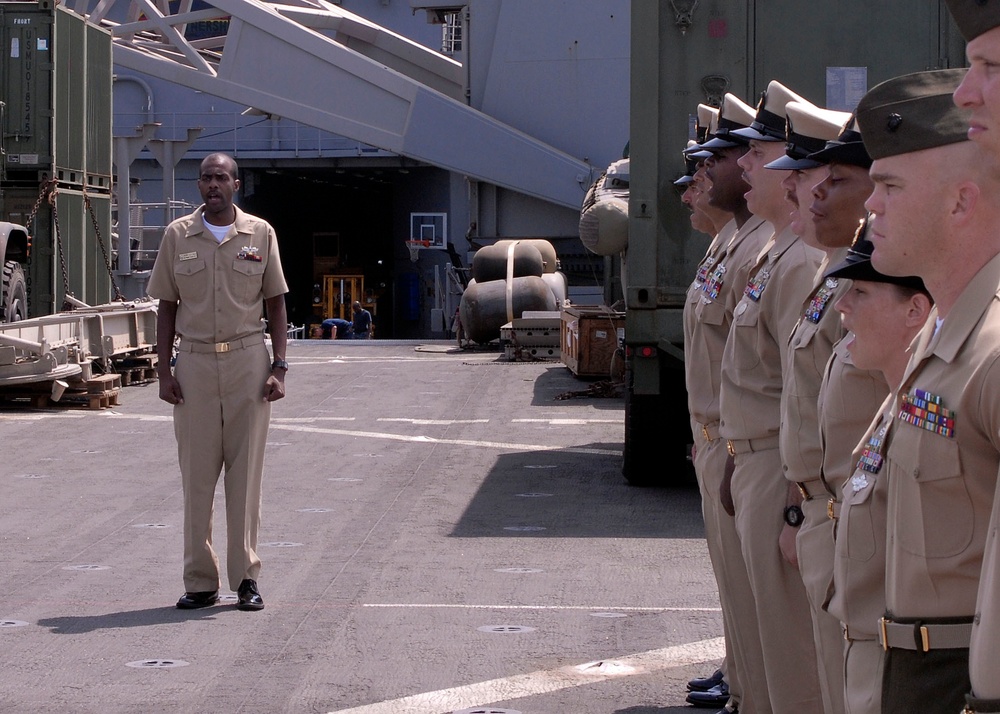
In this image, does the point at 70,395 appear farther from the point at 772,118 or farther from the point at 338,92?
the point at 338,92

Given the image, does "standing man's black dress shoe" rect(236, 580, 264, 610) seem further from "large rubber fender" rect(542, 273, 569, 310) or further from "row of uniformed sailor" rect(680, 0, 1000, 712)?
"large rubber fender" rect(542, 273, 569, 310)

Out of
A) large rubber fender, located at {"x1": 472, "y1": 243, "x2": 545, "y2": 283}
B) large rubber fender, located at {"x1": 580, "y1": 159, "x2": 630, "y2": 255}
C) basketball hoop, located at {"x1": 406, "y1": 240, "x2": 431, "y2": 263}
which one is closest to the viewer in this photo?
large rubber fender, located at {"x1": 580, "y1": 159, "x2": 630, "y2": 255}

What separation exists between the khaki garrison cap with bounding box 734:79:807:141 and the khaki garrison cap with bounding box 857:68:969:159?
1.62m

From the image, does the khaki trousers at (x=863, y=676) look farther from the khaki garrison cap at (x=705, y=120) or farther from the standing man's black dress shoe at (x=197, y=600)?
the standing man's black dress shoe at (x=197, y=600)

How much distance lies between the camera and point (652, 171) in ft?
27.2

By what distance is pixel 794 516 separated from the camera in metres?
3.37

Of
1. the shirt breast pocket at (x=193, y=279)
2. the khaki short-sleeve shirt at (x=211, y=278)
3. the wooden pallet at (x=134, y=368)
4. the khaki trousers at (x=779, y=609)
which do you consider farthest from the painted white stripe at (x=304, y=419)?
the khaki trousers at (x=779, y=609)

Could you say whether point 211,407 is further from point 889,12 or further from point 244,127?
point 244,127

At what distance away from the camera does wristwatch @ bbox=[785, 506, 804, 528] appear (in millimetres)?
3354

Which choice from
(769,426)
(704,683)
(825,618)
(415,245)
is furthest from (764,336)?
(415,245)

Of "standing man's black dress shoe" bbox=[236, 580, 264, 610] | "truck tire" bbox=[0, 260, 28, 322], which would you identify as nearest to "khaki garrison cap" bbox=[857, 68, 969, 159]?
"standing man's black dress shoe" bbox=[236, 580, 264, 610]

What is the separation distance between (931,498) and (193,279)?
14.7 feet

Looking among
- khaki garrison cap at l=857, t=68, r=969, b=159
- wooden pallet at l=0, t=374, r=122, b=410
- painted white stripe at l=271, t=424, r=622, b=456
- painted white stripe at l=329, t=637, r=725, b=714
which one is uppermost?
khaki garrison cap at l=857, t=68, r=969, b=159

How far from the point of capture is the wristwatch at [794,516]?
3.35 meters
